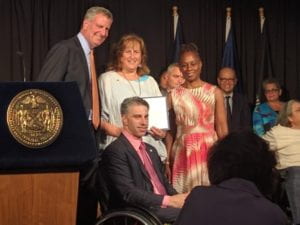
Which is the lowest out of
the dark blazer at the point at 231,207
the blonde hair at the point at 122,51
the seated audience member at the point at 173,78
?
the dark blazer at the point at 231,207

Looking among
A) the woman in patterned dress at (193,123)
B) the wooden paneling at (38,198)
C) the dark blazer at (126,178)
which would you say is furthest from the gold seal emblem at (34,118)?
the woman in patterned dress at (193,123)

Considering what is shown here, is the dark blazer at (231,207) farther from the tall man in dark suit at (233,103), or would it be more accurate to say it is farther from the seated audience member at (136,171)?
the tall man in dark suit at (233,103)

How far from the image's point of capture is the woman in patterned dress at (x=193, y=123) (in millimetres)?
4059

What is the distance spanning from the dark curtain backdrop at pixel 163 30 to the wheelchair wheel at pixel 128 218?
9.21 feet

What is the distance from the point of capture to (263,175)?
1625 mm

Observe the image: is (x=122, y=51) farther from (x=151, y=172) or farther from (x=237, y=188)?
(x=237, y=188)

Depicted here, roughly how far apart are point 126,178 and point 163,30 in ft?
9.99

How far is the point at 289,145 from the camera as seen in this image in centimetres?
452

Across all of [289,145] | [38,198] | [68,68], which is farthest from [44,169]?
[289,145]

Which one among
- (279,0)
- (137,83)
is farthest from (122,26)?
(137,83)

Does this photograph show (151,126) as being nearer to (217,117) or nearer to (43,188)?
(217,117)

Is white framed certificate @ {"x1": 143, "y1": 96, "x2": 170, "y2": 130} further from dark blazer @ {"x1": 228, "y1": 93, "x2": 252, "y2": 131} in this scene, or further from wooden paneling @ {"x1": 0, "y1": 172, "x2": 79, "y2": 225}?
wooden paneling @ {"x1": 0, "y1": 172, "x2": 79, "y2": 225}

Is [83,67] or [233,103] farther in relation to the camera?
[233,103]

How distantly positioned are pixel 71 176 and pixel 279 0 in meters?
4.67
